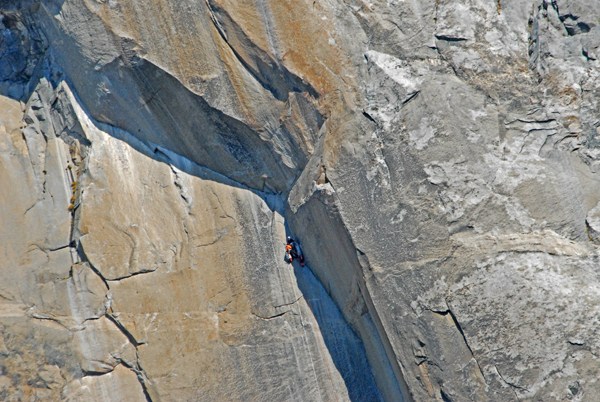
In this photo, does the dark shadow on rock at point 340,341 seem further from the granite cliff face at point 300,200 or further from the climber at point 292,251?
the climber at point 292,251

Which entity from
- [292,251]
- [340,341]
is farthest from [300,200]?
[340,341]

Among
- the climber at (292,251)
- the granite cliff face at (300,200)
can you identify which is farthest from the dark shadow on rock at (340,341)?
the climber at (292,251)

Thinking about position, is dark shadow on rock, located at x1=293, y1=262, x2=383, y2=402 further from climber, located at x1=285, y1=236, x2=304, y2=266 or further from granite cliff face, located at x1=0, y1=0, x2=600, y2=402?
climber, located at x1=285, y1=236, x2=304, y2=266

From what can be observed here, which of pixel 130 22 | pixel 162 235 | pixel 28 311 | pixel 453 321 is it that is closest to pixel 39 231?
pixel 28 311

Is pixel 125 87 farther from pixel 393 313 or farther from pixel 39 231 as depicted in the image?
pixel 393 313

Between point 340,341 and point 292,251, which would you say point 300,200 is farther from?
point 340,341
